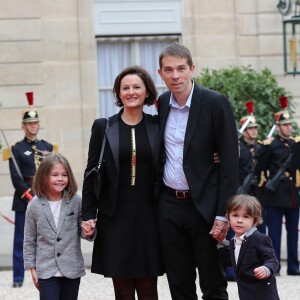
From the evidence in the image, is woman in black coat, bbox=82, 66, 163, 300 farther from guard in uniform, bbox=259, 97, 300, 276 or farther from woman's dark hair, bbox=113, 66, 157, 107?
guard in uniform, bbox=259, 97, 300, 276

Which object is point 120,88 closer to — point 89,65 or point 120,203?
point 120,203

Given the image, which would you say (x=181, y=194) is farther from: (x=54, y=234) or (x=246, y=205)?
(x=54, y=234)

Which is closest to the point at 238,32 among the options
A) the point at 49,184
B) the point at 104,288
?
the point at 104,288

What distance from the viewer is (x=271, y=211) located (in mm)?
13516

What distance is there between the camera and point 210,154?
23.8 ft

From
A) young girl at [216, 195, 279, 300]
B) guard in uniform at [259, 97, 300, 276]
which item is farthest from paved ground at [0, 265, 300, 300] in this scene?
young girl at [216, 195, 279, 300]

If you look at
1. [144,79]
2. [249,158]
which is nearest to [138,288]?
[144,79]

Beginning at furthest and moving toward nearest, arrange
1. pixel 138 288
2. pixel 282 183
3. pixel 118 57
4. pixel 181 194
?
pixel 118 57, pixel 282 183, pixel 138 288, pixel 181 194

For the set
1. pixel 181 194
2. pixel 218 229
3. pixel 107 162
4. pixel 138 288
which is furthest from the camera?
pixel 138 288

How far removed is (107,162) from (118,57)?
10.2 meters

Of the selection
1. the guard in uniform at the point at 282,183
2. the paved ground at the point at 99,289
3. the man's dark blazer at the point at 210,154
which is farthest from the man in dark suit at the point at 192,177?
the guard in uniform at the point at 282,183

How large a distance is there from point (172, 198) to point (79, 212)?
2.66 ft

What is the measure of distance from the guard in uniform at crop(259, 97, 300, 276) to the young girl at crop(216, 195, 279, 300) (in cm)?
570

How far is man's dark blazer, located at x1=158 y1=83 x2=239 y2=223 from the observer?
23.5 feet
